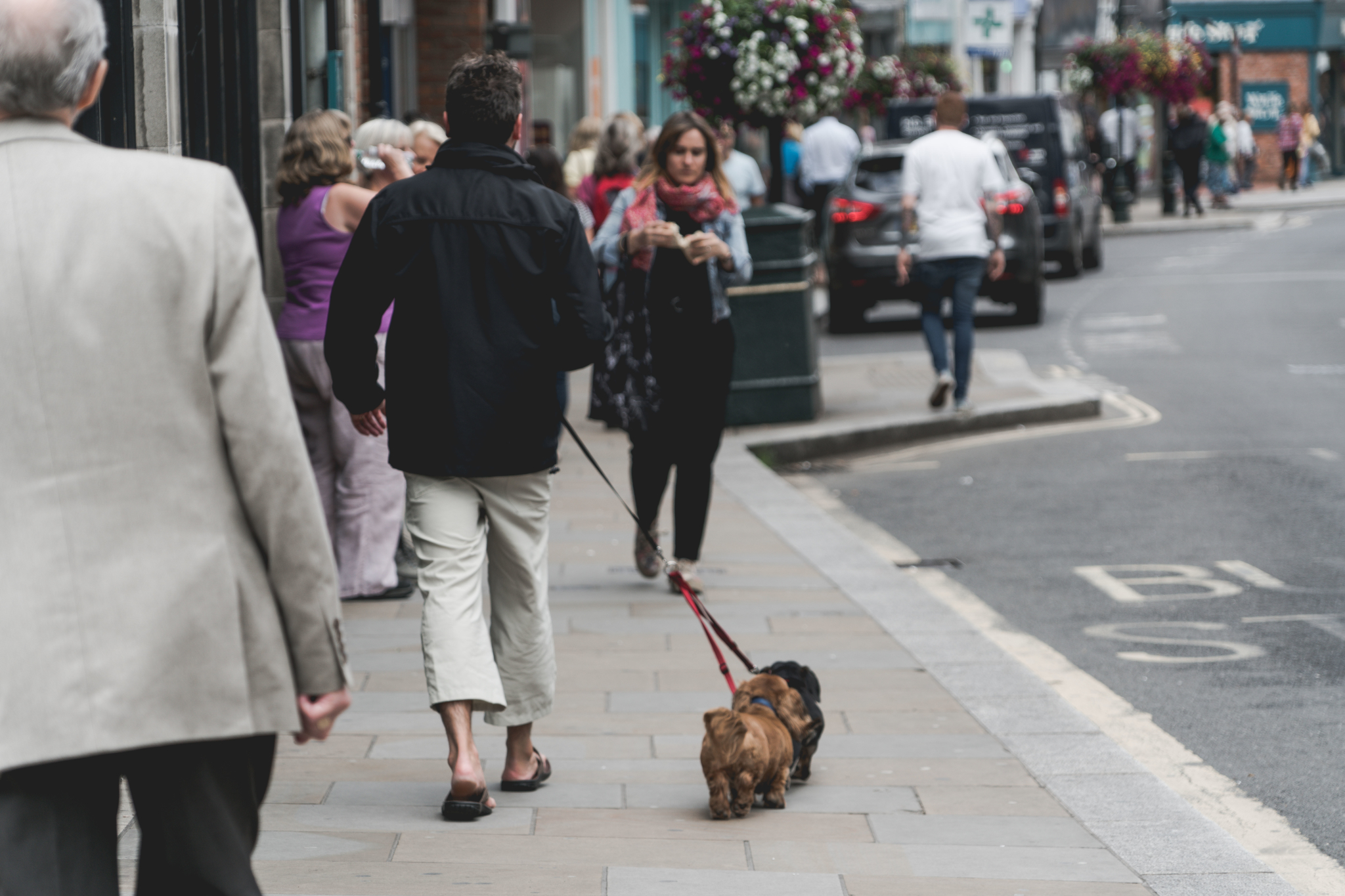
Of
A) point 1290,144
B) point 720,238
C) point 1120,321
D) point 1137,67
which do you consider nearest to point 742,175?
point 1120,321

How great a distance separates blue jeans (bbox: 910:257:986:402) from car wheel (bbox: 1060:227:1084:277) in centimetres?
1005

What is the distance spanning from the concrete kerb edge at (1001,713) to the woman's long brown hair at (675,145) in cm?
162

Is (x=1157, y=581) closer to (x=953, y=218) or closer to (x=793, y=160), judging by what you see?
(x=953, y=218)

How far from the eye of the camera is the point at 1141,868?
3984 mm

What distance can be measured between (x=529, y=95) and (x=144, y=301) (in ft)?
66.1

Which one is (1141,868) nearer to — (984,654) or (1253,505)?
(984,654)

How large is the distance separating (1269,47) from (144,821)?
5135cm

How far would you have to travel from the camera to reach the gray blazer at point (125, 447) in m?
2.33

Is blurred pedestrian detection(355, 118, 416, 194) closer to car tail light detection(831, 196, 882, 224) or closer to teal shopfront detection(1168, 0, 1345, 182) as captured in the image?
car tail light detection(831, 196, 882, 224)

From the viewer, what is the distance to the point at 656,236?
21.6 feet

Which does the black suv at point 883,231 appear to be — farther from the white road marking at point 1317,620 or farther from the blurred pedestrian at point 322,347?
the blurred pedestrian at point 322,347

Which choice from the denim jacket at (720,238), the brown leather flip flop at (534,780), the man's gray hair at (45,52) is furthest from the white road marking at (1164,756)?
the man's gray hair at (45,52)

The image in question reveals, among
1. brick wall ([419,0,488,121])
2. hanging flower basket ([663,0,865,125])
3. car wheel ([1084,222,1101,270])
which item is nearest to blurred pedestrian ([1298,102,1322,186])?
car wheel ([1084,222,1101,270])

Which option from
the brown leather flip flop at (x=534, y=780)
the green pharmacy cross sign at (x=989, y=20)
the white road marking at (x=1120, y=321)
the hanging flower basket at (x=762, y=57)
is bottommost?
the brown leather flip flop at (x=534, y=780)
